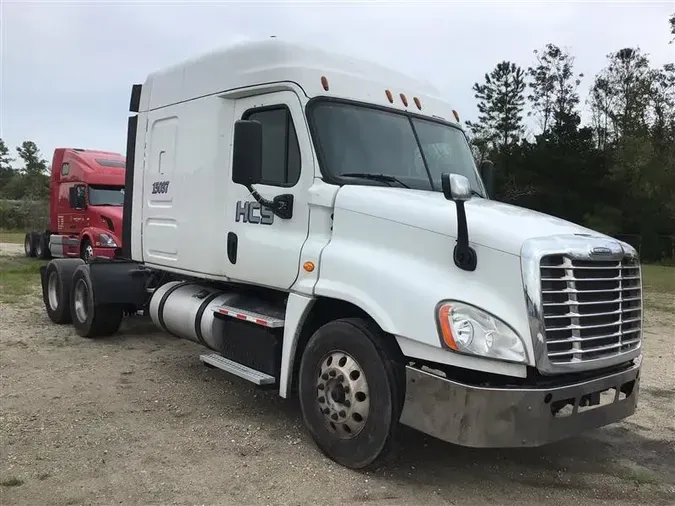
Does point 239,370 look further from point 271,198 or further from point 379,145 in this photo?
point 379,145

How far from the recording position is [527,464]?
477 centimetres

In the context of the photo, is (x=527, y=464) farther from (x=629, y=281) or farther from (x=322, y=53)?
(x=322, y=53)

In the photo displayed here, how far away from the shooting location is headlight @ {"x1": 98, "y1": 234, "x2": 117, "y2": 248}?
1597cm

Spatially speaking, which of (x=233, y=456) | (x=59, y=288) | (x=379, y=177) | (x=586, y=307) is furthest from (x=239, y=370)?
(x=59, y=288)

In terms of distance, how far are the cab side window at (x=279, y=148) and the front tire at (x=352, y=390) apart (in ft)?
4.32

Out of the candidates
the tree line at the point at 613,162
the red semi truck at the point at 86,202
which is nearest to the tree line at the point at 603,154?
the tree line at the point at 613,162

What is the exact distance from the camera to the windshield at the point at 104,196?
17312 mm

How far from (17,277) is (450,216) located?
47.8 feet

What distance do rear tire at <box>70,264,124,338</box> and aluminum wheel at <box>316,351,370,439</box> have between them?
4.80 meters

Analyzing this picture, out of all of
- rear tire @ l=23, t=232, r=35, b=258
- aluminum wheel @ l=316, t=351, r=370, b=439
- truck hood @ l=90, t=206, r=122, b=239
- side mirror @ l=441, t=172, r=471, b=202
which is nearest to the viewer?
side mirror @ l=441, t=172, r=471, b=202

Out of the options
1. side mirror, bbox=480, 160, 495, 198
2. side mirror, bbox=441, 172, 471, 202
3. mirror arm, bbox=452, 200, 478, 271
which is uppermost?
side mirror, bbox=480, 160, 495, 198

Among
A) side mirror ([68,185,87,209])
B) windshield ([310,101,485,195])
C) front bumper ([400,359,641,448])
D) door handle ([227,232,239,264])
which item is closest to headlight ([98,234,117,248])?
side mirror ([68,185,87,209])

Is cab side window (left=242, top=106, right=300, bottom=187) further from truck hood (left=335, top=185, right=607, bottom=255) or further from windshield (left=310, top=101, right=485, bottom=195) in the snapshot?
truck hood (left=335, top=185, right=607, bottom=255)

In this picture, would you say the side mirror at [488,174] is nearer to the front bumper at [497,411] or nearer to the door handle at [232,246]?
the door handle at [232,246]
